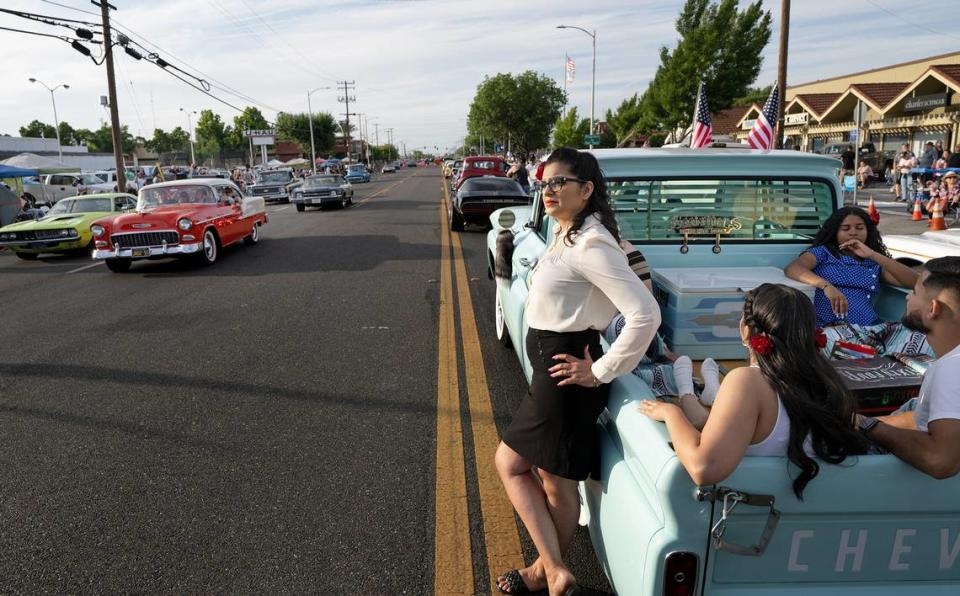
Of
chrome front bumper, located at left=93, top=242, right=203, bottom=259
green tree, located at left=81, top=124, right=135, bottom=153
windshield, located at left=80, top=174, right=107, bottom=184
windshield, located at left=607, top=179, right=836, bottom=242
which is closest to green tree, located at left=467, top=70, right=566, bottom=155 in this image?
windshield, located at left=80, top=174, right=107, bottom=184

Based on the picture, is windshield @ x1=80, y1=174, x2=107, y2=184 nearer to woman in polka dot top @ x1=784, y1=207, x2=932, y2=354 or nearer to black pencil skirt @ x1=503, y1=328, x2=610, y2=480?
woman in polka dot top @ x1=784, y1=207, x2=932, y2=354

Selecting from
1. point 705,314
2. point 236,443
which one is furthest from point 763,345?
point 236,443

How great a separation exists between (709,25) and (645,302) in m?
37.0

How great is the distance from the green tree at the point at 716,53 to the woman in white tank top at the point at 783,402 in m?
35.3

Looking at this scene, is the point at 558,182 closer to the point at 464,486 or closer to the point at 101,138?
the point at 464,486

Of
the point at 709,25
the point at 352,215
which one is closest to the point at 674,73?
the point at 709,25

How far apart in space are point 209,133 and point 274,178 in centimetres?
9618

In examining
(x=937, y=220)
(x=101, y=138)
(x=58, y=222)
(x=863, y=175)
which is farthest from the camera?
(x=101, y=138)

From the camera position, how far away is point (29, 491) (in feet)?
12.3

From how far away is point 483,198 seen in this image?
52.0 feet

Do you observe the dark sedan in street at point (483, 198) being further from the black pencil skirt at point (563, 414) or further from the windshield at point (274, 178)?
the windshield at point (274, 178)

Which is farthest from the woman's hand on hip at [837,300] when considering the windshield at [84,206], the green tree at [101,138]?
the green tree at [101,138]

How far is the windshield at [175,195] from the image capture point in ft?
41.6

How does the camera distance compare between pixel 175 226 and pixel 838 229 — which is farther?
pixel 175 226
